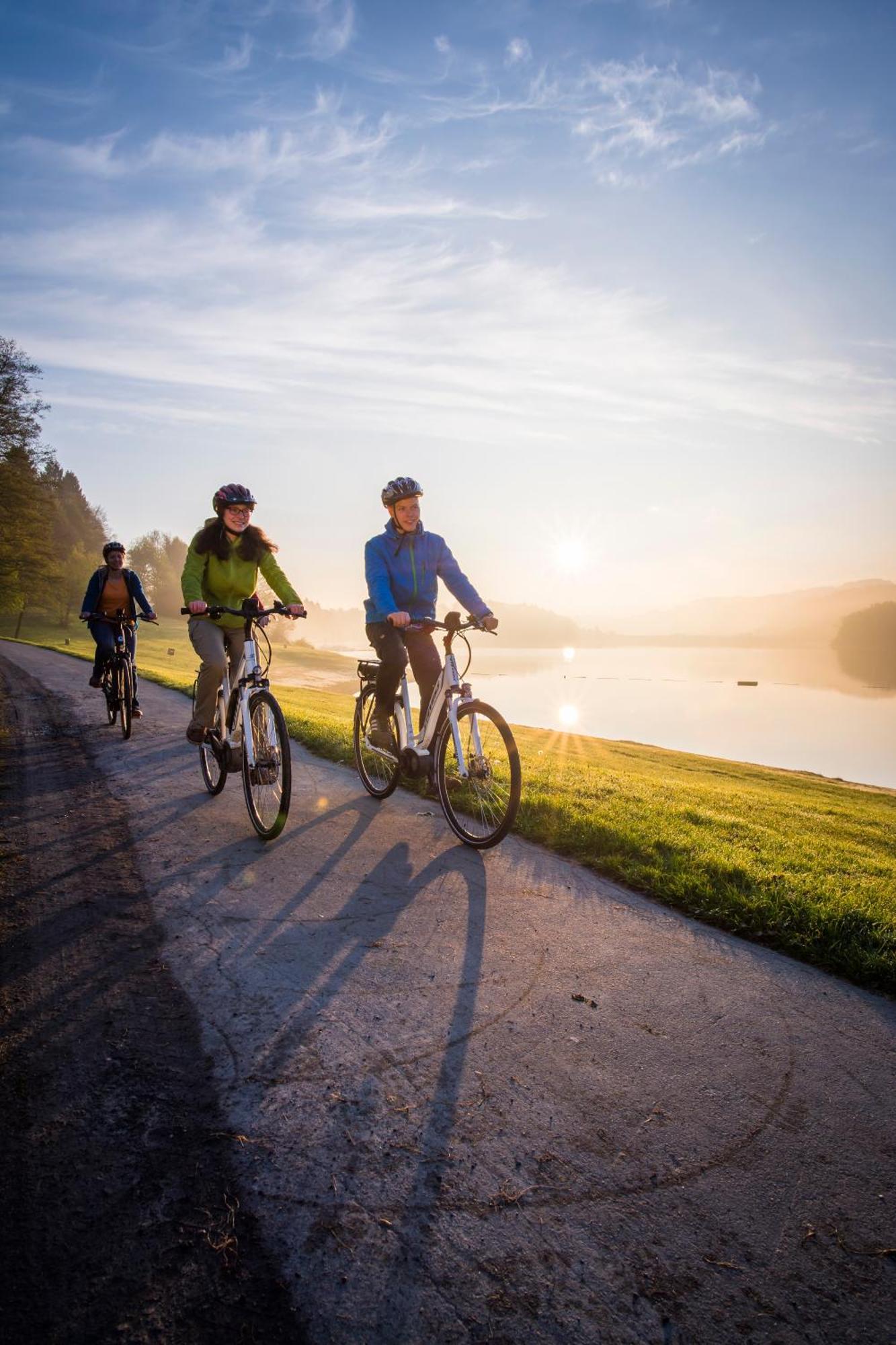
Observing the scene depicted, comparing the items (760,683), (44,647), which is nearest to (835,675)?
(760,683)

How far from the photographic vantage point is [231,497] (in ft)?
21.1

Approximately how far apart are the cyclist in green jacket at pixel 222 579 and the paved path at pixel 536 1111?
2.65 m

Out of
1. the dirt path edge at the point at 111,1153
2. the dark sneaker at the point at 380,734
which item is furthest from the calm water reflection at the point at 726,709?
the dirt path edge at the point at 111,1153

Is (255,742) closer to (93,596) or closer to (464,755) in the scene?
(464,755)

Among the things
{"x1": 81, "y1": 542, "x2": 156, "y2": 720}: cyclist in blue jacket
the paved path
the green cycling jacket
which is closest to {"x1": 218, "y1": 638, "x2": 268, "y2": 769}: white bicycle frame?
the green cycling jacket

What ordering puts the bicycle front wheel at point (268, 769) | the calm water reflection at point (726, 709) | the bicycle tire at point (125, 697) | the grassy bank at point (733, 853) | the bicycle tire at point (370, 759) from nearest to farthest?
the grassy bank at point (733, 853) < the bicycle front wheel at point (268, 769) < the bicycle tire at point (370, 759) < the bicycle tire at point (125, 697) < the calm water reflection at point (726, 709)

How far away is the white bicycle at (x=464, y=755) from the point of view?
17.9 feet

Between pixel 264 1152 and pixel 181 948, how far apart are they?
1.57m

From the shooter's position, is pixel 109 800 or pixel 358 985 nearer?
pixel 358 985

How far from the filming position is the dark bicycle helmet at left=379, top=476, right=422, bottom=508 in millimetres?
6473

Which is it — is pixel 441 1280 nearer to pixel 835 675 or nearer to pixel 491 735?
pixel 491 735

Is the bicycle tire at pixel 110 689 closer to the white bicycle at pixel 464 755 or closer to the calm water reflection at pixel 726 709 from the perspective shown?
the white bicycle at pixel 464 755

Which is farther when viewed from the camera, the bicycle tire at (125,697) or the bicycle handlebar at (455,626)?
the bicycle tire at (125,697)

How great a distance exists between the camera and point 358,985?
313cm
